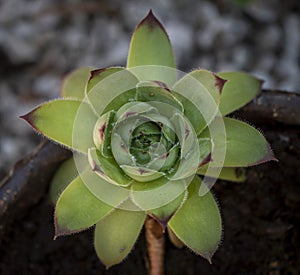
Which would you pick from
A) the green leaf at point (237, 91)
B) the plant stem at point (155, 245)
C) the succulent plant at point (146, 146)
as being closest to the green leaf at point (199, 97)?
the succulent plant at point (146, 146)

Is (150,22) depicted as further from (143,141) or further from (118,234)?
(118,234)

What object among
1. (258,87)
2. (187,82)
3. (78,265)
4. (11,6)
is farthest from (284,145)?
(11,6)

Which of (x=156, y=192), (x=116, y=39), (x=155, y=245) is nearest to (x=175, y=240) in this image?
(x=155, y=245)

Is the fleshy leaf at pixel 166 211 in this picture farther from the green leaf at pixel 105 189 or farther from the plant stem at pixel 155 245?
the plant stem at pixel 155 245

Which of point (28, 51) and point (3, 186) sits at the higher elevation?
point (3, 186)

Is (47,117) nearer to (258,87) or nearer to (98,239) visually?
(98,239)

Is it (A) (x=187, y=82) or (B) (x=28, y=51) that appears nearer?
(A) (x=187, y=82)

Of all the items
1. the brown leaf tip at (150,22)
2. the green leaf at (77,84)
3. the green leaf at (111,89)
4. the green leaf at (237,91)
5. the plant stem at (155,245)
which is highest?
the brown leaf tip at (150,22)
